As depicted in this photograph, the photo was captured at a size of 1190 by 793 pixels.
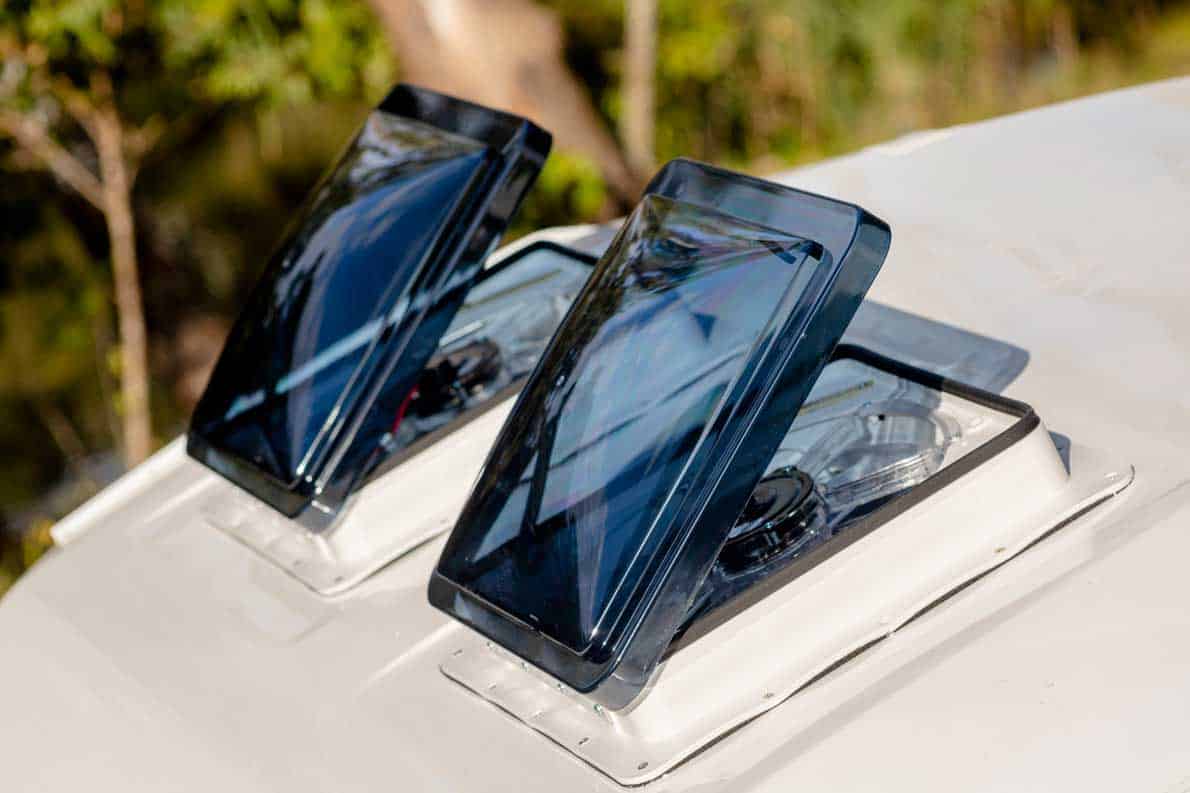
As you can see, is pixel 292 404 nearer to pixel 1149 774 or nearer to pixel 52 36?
pixel 1149 774

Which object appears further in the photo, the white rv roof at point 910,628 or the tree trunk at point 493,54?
the tree trunk at point 493,54

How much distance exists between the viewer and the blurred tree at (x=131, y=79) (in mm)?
5066

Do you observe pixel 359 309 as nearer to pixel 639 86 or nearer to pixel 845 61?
pixel 639 86

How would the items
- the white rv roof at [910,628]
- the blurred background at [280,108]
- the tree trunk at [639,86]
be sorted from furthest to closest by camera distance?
the tree trunk at [639,86], the blurred background at [280,108], the white rv roof at [910,628]

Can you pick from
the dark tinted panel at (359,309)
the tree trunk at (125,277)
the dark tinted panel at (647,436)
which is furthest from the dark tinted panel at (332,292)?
the tree trunk at (125,277)

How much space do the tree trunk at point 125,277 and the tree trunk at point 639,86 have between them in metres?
1.91

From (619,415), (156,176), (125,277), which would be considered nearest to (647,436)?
(619,415)

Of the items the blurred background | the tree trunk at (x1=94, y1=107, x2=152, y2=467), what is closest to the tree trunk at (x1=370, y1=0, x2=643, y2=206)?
the blurred background

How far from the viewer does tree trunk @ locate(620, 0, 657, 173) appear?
557cm

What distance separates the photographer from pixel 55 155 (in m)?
5.30

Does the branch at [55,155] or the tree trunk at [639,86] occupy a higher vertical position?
the tree trunk at [639,86]

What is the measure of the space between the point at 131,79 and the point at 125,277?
72 cm

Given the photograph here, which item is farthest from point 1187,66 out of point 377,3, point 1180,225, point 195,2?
point 1180,225

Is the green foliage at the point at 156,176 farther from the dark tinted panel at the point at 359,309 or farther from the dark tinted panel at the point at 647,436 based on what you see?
the dark tinted panel at the point at 647,436
